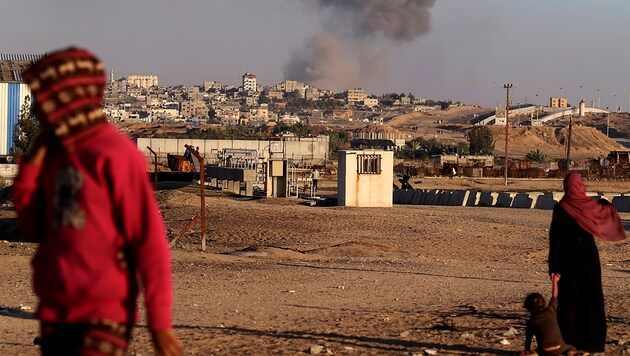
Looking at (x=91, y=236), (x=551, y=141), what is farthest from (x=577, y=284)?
(x=551, y=141)

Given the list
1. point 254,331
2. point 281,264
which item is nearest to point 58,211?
point 254,331

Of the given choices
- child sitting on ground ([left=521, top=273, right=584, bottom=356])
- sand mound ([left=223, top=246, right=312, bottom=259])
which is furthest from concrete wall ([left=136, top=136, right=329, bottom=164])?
child sitting on ground ([left=521, top=273, right=584, bottom=356])

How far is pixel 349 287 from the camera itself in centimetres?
1551

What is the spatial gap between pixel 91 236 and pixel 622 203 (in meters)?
39.8

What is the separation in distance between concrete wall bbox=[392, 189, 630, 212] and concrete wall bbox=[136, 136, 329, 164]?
1105 inches

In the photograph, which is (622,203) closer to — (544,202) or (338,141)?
(544,202)

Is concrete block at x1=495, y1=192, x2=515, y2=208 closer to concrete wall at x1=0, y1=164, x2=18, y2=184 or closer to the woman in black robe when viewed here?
concrete wall at x1=0, y1=164, x2=18, y2=184

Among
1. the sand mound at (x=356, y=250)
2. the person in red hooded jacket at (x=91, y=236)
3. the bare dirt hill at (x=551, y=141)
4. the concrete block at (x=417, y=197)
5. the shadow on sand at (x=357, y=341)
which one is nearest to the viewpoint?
the person in red hooded jacket at (x=91, y=236)

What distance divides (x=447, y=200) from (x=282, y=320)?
34.0 m

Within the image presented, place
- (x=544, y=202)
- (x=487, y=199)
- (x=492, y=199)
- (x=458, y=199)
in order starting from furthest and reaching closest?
(x=458, y=199), (x=487, y=199), (x=492, y=199), (x=544, y=202)

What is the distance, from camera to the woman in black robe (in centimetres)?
912

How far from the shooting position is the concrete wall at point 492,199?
139 ft

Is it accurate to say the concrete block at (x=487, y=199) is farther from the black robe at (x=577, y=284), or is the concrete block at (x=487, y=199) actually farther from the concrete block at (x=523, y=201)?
the black robe at (x=577, y=284)

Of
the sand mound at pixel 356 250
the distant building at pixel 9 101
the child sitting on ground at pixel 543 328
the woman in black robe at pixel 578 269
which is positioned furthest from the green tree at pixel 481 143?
the child sitting on ground at pixel 543 328
